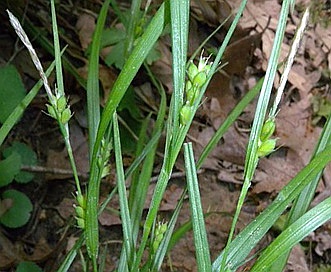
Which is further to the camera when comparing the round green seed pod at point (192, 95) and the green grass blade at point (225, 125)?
the green grass blade at point (225, 125)

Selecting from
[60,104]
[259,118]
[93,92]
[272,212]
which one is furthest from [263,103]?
[93,92]

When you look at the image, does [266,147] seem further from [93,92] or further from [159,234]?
[93,92]

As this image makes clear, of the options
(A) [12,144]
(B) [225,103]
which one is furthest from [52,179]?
(B) [225,103]

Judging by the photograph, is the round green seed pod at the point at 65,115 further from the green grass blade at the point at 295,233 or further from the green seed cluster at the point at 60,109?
the green grass blade at the point at 295,233

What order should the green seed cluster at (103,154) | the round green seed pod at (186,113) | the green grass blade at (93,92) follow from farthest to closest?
1. the green grass blade at (93,92)
2. the green seed cluster at (103,154)
3. the round green seed pod at (186,113)

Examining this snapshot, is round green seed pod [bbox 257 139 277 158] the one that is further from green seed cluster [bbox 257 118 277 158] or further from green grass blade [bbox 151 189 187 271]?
green grass blade [bbox 151 189 187 271]

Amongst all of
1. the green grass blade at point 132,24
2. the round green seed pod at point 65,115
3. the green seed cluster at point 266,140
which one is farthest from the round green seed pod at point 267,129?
the green grass blade at point 132,24
